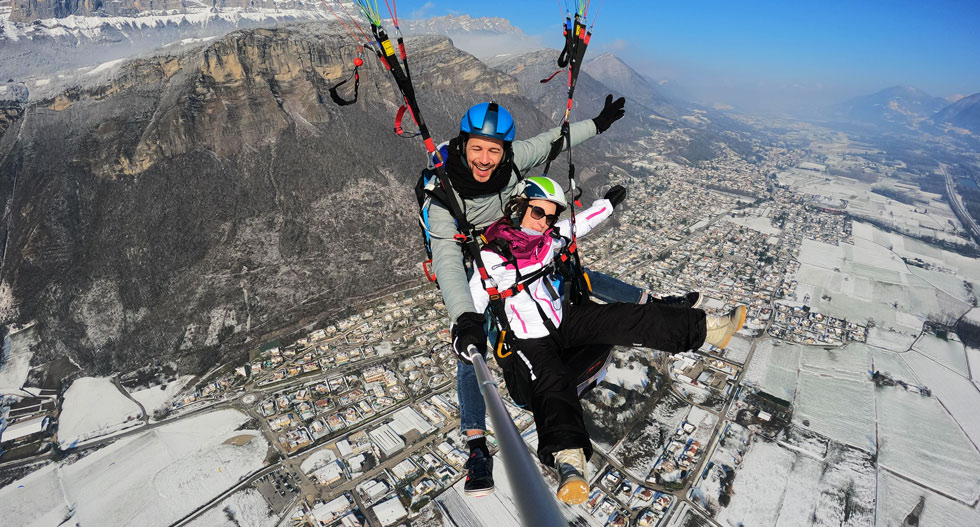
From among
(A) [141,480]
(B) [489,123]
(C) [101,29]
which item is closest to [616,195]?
(B) [489,123]

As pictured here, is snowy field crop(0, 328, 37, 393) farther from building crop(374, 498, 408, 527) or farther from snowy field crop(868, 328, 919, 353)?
snowy field crop(868, 328, 919, 353)

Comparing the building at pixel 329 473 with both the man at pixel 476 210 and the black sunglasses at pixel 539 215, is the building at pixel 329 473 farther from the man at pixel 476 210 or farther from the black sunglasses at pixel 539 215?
the black sunglasses at pixel 539 215

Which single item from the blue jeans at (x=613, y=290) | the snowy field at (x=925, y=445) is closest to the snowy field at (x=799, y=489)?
the snowy field at (x=925, y=445)

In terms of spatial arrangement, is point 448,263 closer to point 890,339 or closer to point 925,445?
point 925,445

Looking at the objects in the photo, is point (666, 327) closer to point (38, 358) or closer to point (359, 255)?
point (359, 255)

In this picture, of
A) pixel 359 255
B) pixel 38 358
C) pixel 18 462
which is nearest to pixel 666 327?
pixel 18 462

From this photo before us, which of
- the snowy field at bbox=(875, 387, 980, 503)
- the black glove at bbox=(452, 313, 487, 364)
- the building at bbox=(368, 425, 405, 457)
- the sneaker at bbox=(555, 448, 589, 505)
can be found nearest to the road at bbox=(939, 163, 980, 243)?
the snowy field at bbox=(875, 387, 980, 503)

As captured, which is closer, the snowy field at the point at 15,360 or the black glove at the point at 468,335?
the black glove at the point at 468,335
